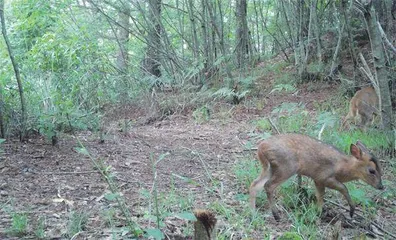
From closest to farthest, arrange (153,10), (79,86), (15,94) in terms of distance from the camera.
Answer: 1. (15,94)
2. (79,86)
3. (153,10)

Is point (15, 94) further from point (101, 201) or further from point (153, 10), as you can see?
point (153, 10)

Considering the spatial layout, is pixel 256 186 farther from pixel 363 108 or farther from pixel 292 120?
pixel 363 108

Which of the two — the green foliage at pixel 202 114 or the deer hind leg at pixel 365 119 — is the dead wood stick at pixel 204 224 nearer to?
the deer hind leg at pixel 365 119

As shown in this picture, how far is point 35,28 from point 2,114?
16.1 feet

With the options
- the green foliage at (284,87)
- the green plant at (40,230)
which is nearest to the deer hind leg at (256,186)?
the green plant at (40,230)

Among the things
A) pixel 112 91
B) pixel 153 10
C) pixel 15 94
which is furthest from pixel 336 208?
pixel 153 10

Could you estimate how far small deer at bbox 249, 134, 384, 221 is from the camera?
18.4ft

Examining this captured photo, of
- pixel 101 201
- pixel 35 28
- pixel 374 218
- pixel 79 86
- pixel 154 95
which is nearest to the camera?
pixel 101 201

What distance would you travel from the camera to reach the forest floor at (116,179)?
466cm

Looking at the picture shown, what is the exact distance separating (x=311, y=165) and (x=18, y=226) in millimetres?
3519

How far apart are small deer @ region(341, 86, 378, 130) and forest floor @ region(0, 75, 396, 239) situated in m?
2.44

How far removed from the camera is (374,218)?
5781mm

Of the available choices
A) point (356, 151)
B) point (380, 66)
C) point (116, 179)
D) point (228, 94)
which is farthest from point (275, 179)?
point (228, 94)

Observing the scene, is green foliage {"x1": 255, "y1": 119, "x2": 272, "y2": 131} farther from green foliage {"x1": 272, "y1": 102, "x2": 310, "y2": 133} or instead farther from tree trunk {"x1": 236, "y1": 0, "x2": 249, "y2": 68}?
tree trunk {"x1": 236, "y1": 0, "x2": 249, "y2": 68}
